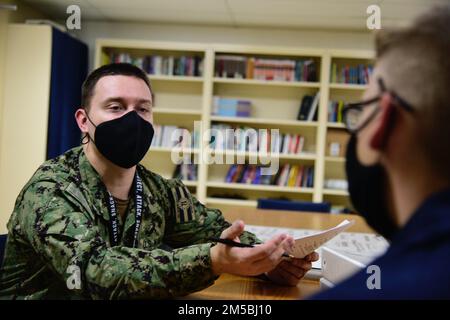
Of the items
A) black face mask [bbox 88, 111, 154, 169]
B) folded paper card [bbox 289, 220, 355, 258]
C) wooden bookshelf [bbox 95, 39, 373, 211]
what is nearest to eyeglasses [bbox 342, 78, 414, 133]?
folded paper card [bbox 289, 220, 355, 258]

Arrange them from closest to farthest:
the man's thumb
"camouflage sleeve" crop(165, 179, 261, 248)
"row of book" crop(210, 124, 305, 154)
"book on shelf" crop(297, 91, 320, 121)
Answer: the man's thumb
"camouflage sleeve" crop(165, 179, 261, 248)
"row of book" crop(210, 124, 305, 154)
"book on shelf" crop(297, 91, 320, 121)

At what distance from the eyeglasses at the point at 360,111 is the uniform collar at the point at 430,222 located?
0.31ft

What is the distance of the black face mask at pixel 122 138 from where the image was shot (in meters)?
0.94

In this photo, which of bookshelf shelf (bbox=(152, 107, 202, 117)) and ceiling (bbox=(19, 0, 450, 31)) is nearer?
ceiling (bbox=(19, 0, 450, 31))

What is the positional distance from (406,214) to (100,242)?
1.85 ft

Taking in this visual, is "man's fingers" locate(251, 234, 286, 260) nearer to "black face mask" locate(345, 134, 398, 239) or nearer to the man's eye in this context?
"black face mask" locate(345, 134, 398, 239)

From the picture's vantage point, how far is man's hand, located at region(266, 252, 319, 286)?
1.01 meters

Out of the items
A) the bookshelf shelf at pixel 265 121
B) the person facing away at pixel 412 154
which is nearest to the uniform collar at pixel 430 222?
the person facing away at pixel 412 154

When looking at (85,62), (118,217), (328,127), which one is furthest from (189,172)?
(118,217)

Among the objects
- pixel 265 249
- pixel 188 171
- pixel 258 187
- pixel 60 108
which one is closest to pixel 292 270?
pixel 265 249

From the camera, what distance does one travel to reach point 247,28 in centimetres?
398

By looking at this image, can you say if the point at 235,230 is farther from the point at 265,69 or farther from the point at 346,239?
the point at 265,69

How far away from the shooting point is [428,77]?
418 millimetres

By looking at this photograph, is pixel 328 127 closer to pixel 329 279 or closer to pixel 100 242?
pixel 329 279
